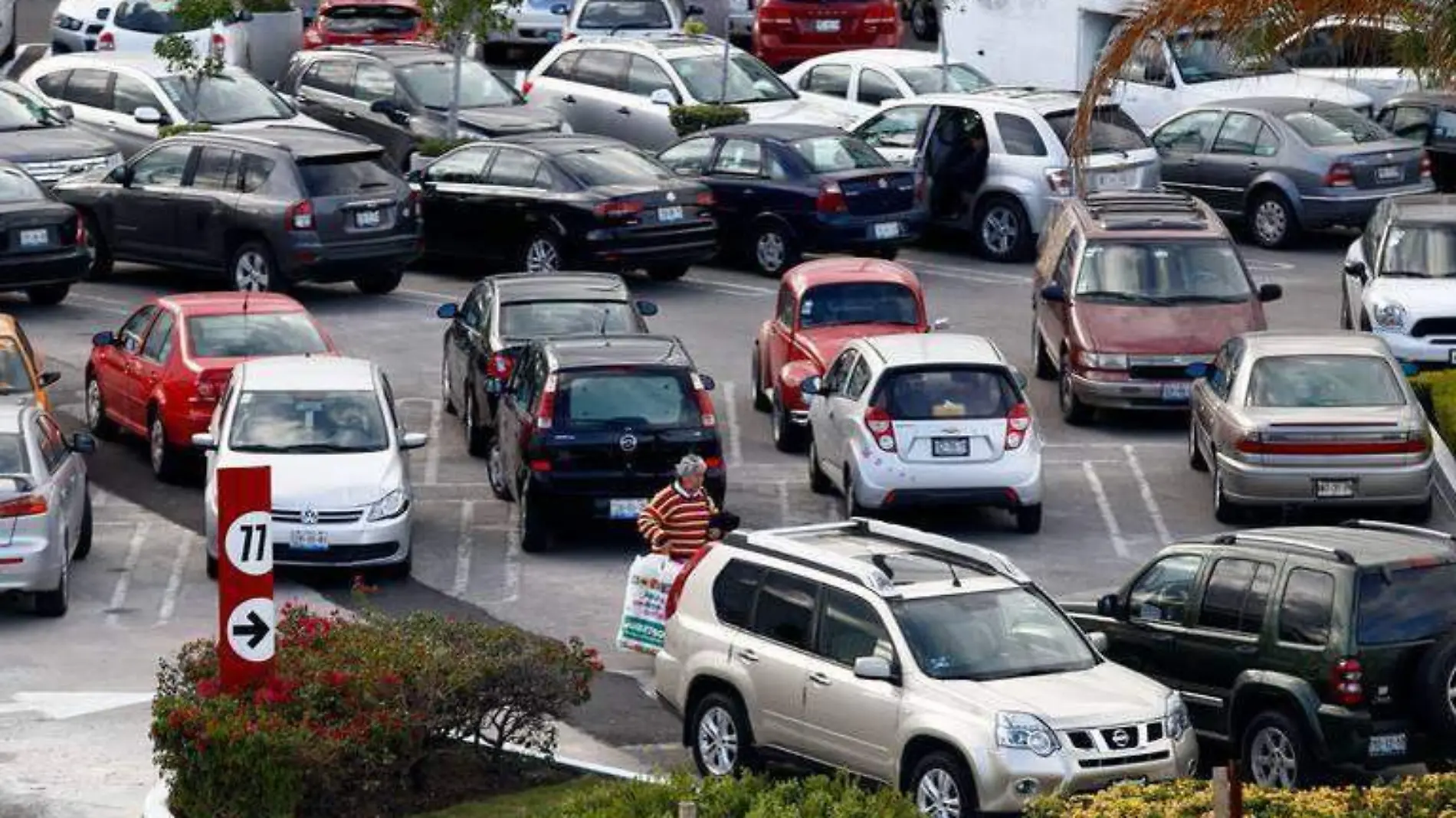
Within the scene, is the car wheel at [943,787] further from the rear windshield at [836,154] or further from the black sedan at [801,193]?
the rear windshield at [836,154]

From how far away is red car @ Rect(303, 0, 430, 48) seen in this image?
148ft

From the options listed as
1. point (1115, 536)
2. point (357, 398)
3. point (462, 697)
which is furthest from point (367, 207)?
point (462, 697)

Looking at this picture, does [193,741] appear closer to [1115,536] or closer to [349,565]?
[349,565]

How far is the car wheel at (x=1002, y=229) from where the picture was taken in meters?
34.9

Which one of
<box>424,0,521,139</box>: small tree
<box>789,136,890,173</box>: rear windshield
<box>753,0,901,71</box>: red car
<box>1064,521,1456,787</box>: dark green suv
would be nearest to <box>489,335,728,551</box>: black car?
<box>1064,521,1456,787</box>: dark green suv

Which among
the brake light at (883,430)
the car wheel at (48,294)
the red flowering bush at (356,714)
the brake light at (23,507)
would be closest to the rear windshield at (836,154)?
the car wheel at (48,294)

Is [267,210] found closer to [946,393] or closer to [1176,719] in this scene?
[946,393]

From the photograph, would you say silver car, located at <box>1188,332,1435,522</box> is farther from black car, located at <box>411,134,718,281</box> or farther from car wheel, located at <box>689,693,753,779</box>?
black car, located at <box>411,134,718,281</box>

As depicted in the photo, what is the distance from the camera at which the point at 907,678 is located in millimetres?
17031

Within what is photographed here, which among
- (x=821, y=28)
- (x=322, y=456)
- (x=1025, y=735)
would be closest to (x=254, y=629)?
(x=1025, y=735)

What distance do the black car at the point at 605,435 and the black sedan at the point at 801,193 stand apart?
922cm

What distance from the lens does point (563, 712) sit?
1806cm

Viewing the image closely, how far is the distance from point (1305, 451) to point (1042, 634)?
720 centimetres

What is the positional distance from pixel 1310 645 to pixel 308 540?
8.08m
